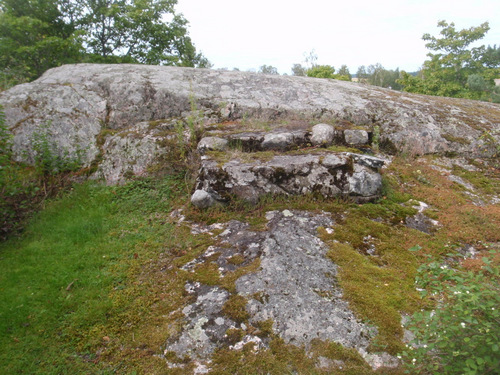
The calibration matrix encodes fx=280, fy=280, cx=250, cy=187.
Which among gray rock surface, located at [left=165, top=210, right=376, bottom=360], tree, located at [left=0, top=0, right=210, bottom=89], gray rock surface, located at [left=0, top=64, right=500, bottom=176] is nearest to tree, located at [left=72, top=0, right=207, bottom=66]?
tree, located at [left=0, top=0, right=210, bottom=89]

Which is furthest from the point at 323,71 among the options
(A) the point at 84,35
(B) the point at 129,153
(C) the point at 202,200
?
(C) the point at 202,200

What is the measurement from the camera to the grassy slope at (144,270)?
302 cm

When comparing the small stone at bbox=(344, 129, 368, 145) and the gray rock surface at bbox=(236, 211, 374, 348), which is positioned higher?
the small stone at bbox=(344, 129, 368, 145)

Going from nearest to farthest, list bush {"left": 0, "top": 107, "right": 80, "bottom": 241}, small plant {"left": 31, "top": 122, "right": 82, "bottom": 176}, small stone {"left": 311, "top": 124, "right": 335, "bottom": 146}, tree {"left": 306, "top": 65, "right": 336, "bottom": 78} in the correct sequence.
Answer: bush {"left": 0, "top": 107, "right": 80, "bottom": 241} → small plant {"left": 31, "top": 122, "right": 82, "bottom": 176} → small stone {"left": 311, "top": 124, "right": 335, "bottom": 146} → tree {"left": 306, "top": 65, "right": 336, "bottom": 78}

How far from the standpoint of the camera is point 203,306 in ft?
11.6

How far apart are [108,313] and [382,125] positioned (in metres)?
8.26

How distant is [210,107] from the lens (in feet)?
27.2

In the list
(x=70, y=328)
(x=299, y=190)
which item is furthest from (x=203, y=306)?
(x=299, y=190)

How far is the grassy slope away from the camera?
3.02 m

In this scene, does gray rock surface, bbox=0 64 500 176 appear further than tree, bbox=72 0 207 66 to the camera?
No

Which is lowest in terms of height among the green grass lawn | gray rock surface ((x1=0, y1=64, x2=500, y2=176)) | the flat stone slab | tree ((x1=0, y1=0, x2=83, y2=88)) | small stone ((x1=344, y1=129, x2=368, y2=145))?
the green grass lawn

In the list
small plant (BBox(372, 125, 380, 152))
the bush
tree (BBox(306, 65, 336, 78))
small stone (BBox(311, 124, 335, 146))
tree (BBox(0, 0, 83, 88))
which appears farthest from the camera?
tree (BBox(306, 65, 336, 78))

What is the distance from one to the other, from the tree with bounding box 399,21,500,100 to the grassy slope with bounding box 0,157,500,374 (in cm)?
2432

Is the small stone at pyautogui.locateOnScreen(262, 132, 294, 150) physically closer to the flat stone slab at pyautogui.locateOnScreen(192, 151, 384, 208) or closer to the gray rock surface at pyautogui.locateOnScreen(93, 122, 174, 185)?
the flat stone slab at pyautogui.locateOnScreen(192, 151, 384, 208)
